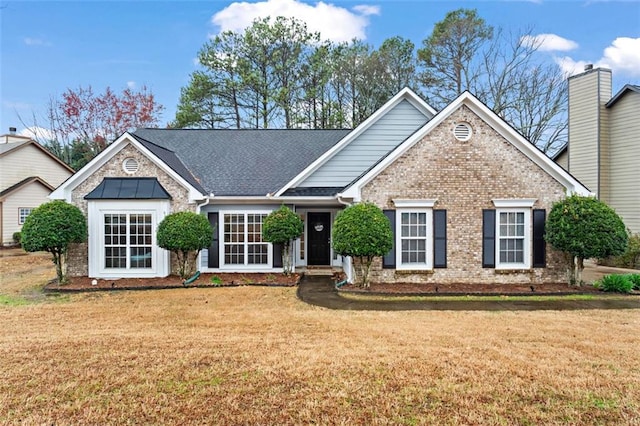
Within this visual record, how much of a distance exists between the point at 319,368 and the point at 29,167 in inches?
1191

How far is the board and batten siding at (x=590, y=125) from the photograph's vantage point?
1766cm

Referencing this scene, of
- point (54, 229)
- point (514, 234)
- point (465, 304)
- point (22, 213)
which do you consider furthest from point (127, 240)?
point (22, 213)

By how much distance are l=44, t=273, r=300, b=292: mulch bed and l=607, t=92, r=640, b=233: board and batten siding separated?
14140 mm

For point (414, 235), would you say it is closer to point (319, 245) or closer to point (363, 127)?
point (319, 245)

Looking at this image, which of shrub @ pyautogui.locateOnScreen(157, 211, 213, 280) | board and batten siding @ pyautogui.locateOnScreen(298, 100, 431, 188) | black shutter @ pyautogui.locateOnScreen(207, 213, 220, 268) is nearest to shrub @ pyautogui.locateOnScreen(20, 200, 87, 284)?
shrub @ pyautogui.locateOnScreen(157, 211, 213, 280)

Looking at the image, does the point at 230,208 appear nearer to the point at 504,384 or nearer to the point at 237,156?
the point at 237,156

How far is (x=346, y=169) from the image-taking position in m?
14.5

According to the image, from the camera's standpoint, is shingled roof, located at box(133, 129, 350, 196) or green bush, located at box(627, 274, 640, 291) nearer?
green bush, located at box(627, 274, 640, 291)

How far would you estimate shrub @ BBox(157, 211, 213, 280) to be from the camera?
1237 cm

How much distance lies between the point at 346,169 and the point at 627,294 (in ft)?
29.6

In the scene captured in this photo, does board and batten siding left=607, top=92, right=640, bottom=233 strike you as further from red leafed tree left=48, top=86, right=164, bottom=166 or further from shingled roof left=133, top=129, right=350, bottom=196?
red leafed tree left=48, top=86, right=164, bottom=166

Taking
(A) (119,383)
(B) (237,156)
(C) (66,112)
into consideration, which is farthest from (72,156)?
(A) (119,383)

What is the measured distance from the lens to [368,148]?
14539mm

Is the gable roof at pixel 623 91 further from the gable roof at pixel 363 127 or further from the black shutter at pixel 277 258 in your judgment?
the black shutter at pixel 277 258
